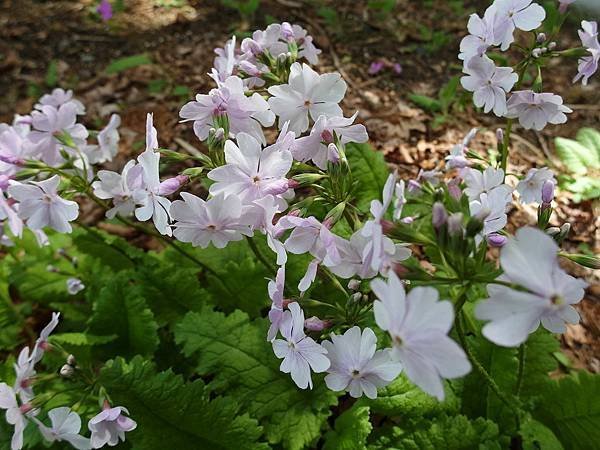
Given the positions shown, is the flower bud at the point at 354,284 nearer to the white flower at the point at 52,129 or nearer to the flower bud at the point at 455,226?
the flower bud at the point at 455,226

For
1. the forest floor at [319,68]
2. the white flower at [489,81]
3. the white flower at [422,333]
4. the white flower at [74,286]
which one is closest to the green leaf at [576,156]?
the forest floor at [319,68]

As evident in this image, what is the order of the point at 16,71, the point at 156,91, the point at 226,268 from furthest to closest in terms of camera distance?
the point at 16,71
the point at 156,91
the point at 226,268

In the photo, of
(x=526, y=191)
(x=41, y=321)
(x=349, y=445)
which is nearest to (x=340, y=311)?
(x=349, y=445)

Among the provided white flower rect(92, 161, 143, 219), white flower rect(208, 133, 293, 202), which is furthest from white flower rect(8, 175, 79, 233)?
white flower rect(208, 133, 293, 202)

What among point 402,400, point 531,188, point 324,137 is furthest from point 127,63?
point 402,400

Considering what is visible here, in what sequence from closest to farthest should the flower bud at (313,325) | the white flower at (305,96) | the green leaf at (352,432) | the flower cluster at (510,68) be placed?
the flower bud at (313,325) < the white flower at (305,96) < the flower cluster at (510,68) < the green leaf at (352,432)

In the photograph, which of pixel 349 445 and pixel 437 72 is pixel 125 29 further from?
pixel 349 445

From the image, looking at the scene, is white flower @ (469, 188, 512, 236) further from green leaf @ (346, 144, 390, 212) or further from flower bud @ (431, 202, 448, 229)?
green leaf @ (346, 144, 390, 212)
